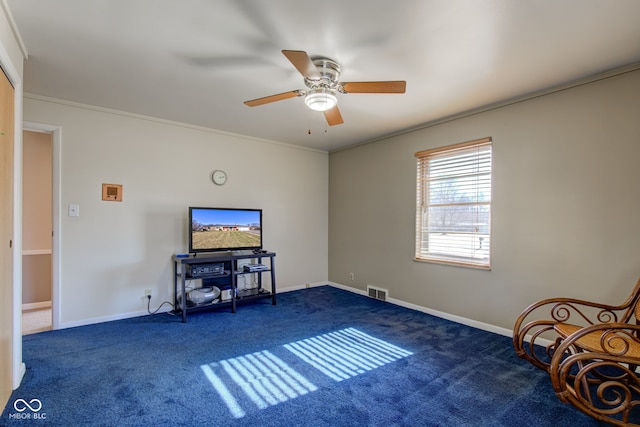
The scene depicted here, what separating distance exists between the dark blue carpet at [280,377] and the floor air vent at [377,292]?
31.9 inches

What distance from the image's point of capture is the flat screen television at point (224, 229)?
3691 mm

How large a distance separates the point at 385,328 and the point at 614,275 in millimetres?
2013

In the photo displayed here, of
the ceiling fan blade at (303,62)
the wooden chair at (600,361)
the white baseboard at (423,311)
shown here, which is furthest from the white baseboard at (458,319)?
the ceiling fan blade at (303,62)

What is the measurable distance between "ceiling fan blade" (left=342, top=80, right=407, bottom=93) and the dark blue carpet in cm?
213

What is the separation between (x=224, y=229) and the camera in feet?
12.8

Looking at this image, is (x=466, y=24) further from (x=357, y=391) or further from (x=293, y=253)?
(x=293, y=253)

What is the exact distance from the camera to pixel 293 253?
4.91 m

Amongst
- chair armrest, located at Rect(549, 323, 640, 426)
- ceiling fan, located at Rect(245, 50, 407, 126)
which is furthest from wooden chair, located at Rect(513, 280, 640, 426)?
ceiling fan, located at Rect(245, 50, 407, 126)

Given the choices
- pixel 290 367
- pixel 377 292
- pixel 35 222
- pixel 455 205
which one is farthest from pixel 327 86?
pixel 35 222

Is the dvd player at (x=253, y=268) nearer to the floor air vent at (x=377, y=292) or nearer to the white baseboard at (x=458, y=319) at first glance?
the floor air vent at (x=377, y=292)

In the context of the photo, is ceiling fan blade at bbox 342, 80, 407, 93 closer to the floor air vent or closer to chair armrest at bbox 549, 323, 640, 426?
chair armrest at bbox 549, 323, 640, 426

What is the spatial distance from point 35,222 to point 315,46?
453 cm

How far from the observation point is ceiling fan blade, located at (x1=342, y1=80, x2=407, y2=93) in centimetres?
209

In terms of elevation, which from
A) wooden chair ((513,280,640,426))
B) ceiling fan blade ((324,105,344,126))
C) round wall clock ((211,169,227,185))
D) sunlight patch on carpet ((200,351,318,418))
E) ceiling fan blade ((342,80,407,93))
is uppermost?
ceiling fan blade ((342,80,407,93))
